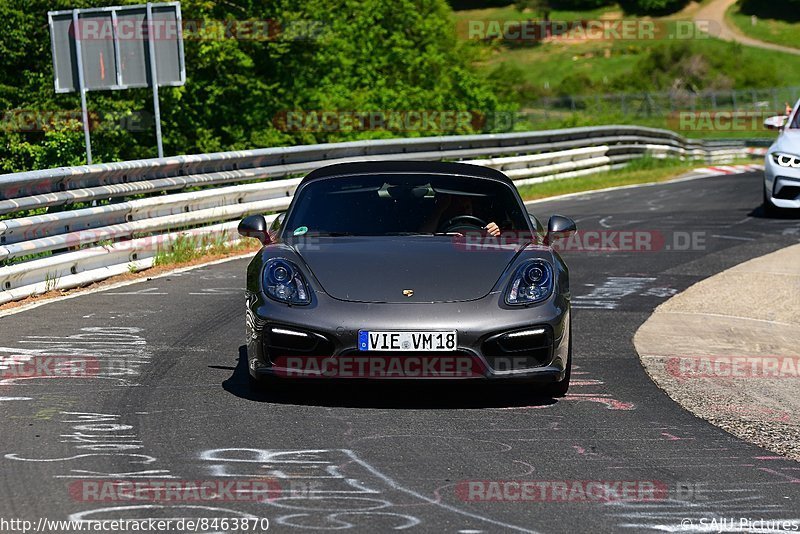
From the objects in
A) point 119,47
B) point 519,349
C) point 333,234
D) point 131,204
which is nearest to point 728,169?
point 119,47

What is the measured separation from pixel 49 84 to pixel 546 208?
12.4 metres

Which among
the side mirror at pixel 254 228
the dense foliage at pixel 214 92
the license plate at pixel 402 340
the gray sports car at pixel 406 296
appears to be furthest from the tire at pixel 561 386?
the dense foliage at pixel 214 92

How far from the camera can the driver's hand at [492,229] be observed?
7586 mm

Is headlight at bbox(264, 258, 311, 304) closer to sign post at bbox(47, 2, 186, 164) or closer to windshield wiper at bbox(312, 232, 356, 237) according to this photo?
windshield wiper at bbox(312, 232, 356, 237)

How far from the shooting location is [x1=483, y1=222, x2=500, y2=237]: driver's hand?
759 centimetres

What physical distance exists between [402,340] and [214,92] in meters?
23.9

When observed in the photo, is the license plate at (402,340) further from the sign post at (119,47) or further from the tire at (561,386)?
the sign post at (119,47)

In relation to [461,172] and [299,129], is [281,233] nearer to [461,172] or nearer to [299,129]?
[461,172]

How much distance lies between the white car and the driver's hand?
9627 millimetres

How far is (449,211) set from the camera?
304 inches

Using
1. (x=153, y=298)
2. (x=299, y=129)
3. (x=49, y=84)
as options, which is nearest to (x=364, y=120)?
(x=299, y=129)

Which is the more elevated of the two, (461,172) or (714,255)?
(461,172)

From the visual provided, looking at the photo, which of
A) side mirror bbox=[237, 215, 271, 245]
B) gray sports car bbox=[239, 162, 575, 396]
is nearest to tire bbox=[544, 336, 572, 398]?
gray sports car bbox=[239, 162, 575, 396]

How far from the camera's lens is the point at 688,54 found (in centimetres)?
9294
